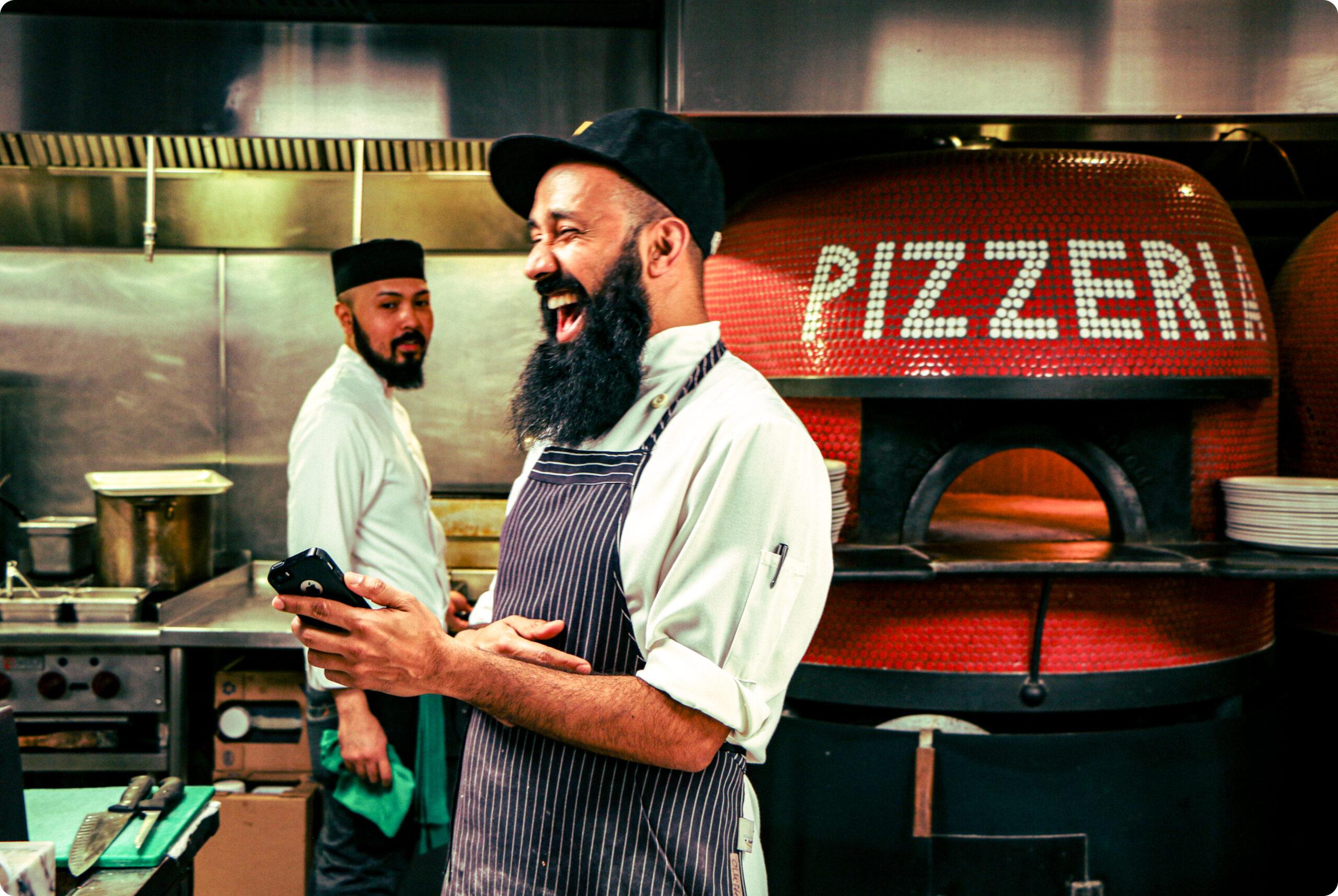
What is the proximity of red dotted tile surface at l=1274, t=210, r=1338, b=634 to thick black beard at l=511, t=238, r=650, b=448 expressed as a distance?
2415 millimetres

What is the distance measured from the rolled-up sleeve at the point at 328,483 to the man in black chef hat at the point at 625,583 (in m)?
1.01

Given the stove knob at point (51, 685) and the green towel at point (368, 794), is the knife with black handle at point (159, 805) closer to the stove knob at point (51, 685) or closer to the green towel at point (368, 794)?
the green towel at point (368, 794)

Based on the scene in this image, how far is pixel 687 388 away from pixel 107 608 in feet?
7.24

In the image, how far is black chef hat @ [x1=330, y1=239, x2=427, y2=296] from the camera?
8.26 feet

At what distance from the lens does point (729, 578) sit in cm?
102

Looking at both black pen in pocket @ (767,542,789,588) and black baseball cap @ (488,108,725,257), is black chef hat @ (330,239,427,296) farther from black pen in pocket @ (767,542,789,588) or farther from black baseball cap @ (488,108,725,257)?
black pen in pocket @ (767,542,789,588)

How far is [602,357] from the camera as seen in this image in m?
1.21

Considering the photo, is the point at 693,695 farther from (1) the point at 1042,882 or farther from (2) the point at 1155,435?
(2) the point at 1155,435

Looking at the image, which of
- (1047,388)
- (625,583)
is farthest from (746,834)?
(1047,388)

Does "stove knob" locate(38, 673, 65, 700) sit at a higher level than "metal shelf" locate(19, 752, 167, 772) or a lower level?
higher

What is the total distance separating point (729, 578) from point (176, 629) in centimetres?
217

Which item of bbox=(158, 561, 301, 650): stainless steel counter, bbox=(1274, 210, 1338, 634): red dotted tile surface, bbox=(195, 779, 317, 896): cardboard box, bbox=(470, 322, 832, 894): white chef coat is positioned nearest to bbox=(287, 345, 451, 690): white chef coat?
bbox=(158, 561, 301, 650): stainless steel counter

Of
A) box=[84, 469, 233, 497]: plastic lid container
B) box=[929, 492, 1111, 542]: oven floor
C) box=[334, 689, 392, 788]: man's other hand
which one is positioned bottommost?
box=[334, 689, 392, 788]: man's other hand

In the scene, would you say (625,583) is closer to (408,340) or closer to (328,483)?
(328,483)
